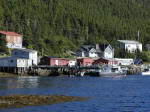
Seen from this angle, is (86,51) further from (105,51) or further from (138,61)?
(138,61)

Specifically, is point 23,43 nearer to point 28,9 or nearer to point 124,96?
point 28,9

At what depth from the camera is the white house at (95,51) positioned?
144 meters

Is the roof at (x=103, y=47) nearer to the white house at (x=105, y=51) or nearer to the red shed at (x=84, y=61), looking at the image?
the white house at (x=105, y=51)

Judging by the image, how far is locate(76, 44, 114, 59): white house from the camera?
144m

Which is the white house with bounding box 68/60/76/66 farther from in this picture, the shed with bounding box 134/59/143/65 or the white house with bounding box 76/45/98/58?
the shed with bounding box 134/59/143/65

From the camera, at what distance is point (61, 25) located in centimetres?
16325

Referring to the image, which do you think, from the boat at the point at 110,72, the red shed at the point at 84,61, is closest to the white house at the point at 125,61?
the red shed at the point at 84,61

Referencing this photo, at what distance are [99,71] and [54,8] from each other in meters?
73.6

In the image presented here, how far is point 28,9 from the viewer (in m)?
159

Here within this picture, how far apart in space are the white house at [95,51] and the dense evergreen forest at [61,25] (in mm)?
4996

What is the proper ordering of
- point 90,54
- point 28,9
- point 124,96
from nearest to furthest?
point 124,96 < point 90,54 < point 28,9

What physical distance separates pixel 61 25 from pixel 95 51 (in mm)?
22373

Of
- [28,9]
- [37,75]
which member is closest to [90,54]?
[28,9]

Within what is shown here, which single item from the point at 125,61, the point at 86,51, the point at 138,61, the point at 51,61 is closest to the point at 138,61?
the point at 138,61
